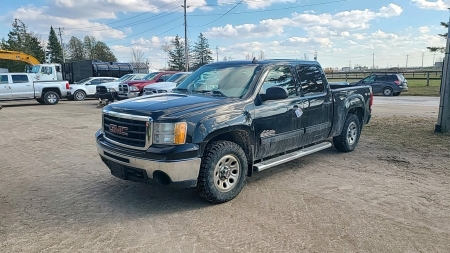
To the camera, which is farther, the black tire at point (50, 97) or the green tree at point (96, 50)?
the green tree at point (96, 50)

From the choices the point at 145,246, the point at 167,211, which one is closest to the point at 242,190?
the point at 167,211

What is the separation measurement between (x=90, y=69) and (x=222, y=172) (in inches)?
1128

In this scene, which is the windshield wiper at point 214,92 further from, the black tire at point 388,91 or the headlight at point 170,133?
the black tire at point 388,91

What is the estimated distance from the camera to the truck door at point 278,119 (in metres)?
4.74

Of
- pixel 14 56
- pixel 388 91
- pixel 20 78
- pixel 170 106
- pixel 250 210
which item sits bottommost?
pixel 250 210

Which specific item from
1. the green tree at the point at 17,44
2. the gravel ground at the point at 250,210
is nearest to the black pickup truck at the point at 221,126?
the gravel ground at the point at 250,210

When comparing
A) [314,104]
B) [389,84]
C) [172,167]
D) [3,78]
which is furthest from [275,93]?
[389,84]

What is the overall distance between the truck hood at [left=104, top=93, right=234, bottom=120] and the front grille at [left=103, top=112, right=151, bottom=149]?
8 cm

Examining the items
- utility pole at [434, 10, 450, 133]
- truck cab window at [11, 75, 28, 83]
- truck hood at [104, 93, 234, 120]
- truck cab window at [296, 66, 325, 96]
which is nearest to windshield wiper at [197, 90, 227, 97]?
truck hood at [104, 93, 234, 120]

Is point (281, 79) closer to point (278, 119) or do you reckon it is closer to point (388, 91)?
point (278, 119)

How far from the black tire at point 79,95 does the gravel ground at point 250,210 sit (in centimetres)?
1633

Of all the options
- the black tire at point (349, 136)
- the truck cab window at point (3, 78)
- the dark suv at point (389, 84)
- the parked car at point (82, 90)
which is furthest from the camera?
the dark suv at point (389, 84)

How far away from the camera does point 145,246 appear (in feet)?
10.7

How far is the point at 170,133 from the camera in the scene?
386 cm
